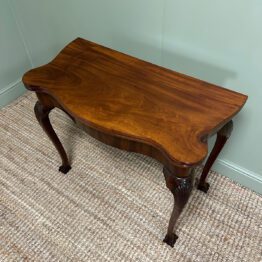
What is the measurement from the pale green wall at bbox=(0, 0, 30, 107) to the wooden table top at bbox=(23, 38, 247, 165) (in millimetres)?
742

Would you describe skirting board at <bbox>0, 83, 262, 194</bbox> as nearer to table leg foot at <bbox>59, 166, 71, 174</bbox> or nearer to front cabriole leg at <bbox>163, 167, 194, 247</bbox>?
front cabriole leg at <bbox>163, 167, 194, 247</bbox>

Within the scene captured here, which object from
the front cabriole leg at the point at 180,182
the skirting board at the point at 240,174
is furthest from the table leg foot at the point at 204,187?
the front cabriole leg at the point at 180,182

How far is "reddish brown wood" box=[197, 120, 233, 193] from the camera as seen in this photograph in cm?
94

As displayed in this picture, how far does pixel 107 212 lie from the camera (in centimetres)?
123

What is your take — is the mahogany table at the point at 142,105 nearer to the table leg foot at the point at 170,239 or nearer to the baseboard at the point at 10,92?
the table leg foot at the point at 170,239

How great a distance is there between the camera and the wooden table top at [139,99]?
778 millimetres

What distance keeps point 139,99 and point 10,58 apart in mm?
1119

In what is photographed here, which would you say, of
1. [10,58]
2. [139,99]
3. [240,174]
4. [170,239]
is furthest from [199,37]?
Result: [10,58]

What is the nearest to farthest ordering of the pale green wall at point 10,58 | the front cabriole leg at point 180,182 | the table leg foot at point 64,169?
the front cabriole leg at point 180,182, the table leg foot at point 64,169, the pale green wall at point 10,58

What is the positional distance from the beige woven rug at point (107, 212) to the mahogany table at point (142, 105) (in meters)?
0.17

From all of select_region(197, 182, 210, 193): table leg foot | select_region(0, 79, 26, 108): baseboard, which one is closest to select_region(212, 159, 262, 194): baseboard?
select_region(197, 182, 210, 193): table leg foot

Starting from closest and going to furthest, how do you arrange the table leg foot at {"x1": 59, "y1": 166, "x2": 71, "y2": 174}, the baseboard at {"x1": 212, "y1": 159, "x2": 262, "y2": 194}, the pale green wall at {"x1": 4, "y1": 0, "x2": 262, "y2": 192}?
1. the pale green wall at {"x1": 4, "y1": 0, "x2": 262, "y2": 192}
2. the baseboard at {"x1": 212, "y1": 159, "x2": 262, "y2": 194}
3. the table leg foot at {"x1": 59, "y1": 166, "x2": 71, "y2": 174}

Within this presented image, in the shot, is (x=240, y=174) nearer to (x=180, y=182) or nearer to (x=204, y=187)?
(x=204, y=187)

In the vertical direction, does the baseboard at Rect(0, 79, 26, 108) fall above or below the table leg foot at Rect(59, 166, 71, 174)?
above
